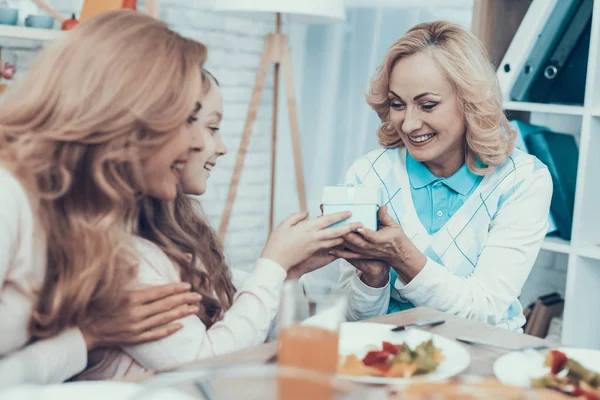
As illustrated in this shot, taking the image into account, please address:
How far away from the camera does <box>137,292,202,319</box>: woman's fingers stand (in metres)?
0.98

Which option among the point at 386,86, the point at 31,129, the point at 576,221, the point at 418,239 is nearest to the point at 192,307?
the point at 31,129

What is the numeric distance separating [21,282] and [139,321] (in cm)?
16

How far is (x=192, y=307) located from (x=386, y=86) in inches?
37.6

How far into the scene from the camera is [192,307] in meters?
1.03

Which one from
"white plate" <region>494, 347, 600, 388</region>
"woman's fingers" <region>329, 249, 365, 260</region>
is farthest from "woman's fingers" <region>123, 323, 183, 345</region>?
"woman's fingers" <region>329, 249, 365, 260</region>

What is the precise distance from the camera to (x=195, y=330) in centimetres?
103

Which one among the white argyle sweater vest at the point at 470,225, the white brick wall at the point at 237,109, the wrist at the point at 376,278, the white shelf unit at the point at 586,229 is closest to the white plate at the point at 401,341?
the wrist at the point at 376,278

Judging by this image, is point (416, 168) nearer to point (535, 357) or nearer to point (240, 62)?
point (535, 357)

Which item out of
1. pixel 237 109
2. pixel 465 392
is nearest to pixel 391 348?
pixel 465 392

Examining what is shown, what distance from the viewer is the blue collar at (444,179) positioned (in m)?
1.68

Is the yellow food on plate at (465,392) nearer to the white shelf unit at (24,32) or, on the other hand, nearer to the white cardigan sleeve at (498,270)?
the white cardigan sleeve at (498,270)

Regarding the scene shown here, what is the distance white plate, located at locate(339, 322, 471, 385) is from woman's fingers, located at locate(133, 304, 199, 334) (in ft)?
0.73

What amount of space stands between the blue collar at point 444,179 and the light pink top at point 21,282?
3.30ft

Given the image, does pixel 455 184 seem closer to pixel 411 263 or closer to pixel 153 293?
pixel 411 263
